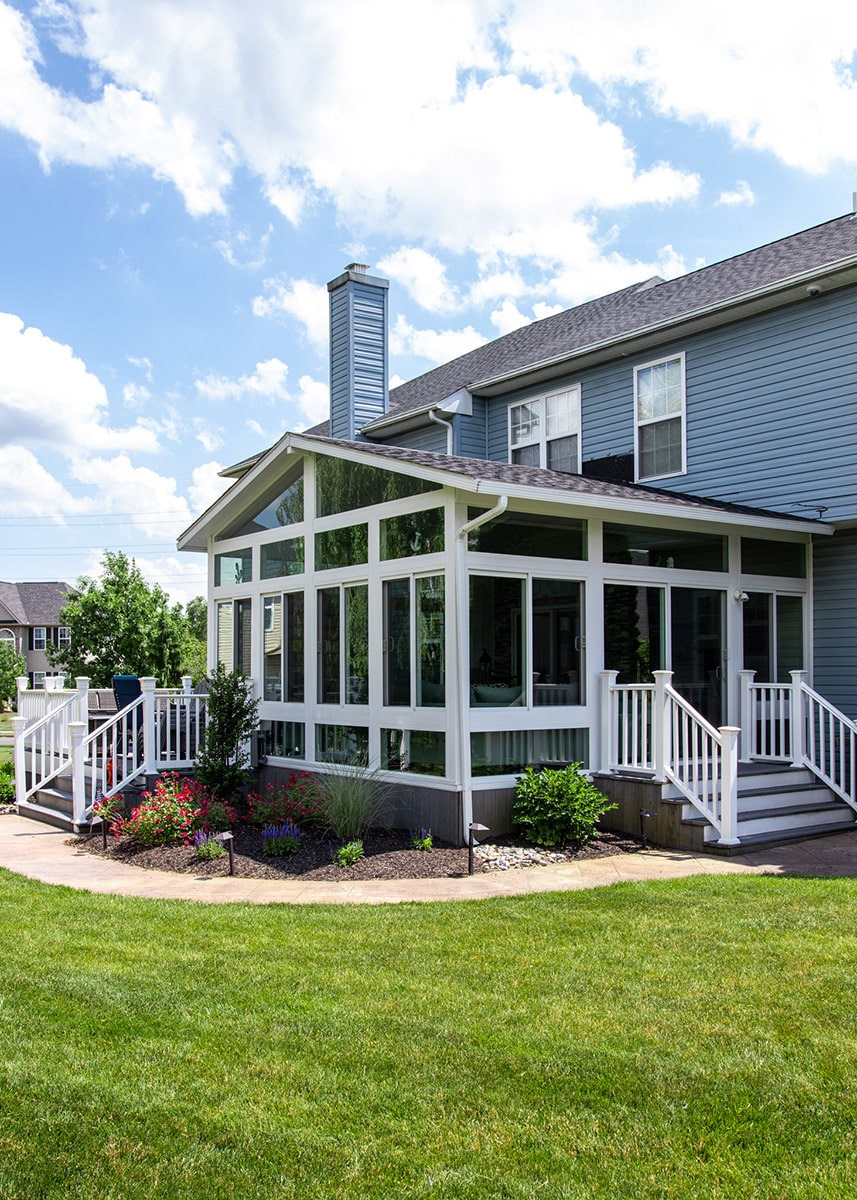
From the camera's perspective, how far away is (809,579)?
11.7m

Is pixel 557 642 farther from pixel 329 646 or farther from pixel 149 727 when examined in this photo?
pixel 149 727

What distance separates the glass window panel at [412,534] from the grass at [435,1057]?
401 centimetres

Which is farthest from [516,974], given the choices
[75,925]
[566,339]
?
[566,339]

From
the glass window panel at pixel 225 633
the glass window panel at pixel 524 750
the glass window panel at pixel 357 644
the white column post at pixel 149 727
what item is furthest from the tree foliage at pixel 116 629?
the glass window panel at pixel 524 750

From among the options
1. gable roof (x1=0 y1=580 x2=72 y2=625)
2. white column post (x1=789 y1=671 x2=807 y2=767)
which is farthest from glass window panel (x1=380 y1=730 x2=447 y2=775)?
gable roof (x1=0 y1=580 x2=72 y2=625)

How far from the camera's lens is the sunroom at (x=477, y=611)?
29.5ft

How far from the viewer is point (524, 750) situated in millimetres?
9305

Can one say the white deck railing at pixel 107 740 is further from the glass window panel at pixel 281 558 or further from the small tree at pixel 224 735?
the glass window panel at pixel 281 558

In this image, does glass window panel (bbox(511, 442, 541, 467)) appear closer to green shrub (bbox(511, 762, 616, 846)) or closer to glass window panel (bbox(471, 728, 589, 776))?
glass window panel (bbox(471, 728, 589, 776))

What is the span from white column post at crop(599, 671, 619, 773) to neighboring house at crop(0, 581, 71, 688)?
50642mm

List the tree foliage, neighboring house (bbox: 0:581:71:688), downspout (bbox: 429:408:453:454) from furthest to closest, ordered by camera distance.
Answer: neighboring house (bbox: 0:581:71:688)
the tree foliage
downspout (bbox: 429:408:453:454)

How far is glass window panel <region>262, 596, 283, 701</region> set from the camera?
38.3 ft

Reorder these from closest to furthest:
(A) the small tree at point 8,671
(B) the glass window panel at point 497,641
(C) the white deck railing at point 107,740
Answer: (B) the glass window panel at point 497,641
(C) the white deck railing at point 107,740
(A) the small tree at point 8,671

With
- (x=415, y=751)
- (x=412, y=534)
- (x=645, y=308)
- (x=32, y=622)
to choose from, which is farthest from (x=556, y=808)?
(x=32, y=622)
